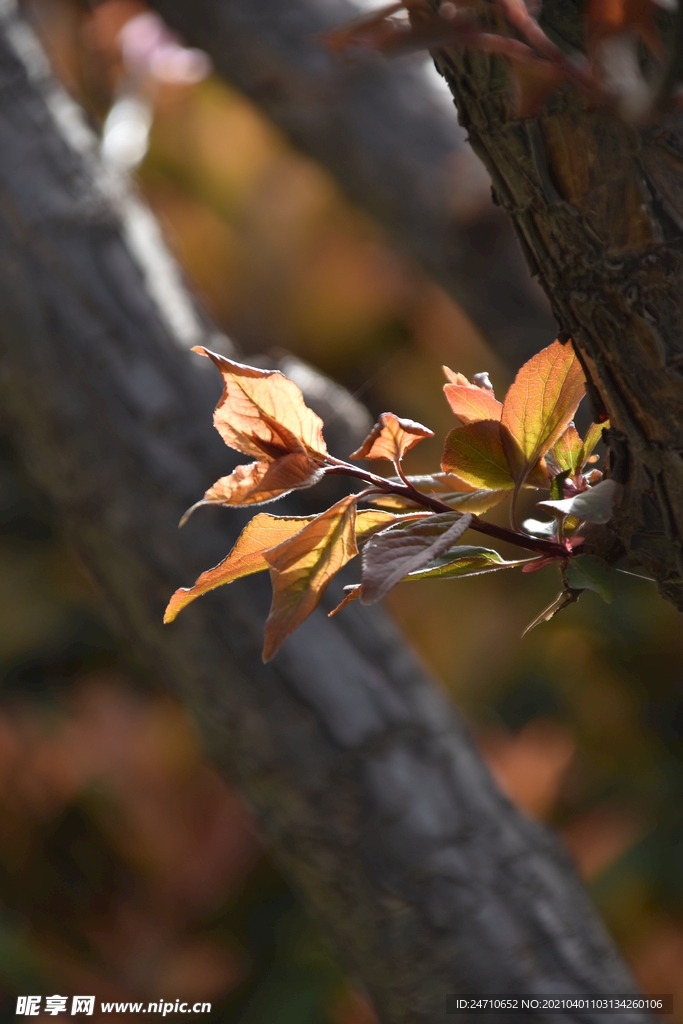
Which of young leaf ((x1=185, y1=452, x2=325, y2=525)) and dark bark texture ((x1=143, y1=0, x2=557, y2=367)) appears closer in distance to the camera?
young leaf ((x1=185, y1=452, x2=325, y2=525))

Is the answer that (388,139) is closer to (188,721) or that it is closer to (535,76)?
(188,721)

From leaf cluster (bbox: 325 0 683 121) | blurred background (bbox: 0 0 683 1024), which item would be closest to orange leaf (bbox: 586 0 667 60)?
leaf cluster (bbox: 325 0 683 121)

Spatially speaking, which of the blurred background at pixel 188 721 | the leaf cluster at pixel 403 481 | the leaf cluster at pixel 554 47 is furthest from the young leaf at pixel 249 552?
the blurred background at pixel 188 721

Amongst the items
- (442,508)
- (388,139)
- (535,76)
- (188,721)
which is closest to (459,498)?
(442,508)

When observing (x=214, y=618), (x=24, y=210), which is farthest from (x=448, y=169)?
(x=214, y=618)

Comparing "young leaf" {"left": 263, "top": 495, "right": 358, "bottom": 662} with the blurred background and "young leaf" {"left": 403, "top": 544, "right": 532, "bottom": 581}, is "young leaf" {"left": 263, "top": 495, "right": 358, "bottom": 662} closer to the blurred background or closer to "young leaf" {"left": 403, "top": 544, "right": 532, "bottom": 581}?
"young leaf" {"left": 403, "top": 544, "right": 532, "bottom": 581}
